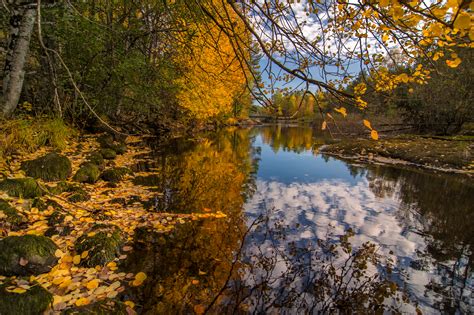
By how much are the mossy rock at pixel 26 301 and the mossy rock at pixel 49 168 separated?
12.5ft

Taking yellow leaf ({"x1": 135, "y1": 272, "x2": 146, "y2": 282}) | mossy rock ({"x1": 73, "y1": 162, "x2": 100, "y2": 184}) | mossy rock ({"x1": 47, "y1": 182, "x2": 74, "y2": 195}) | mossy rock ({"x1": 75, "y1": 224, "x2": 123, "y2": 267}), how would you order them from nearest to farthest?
yellow leaf ({"x1": 135, "y1": 272, "x2": 146, "y2": 282})
mossy rock ({"x1": 75, "y1": 224, "x2": 123, "y2": 267})
mossy rock ({"x1": 47, "y1": 182, "x2": 74, "y2": 195})
mossy rock ({"x1": 73, "y1": 162, "x2": 100, "y2": 184})

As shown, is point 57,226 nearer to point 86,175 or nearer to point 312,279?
point 86,175

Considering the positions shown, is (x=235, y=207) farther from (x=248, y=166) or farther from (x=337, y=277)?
(x=248, y=166)

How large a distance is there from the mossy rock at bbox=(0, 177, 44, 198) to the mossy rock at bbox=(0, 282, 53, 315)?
2.49 meters

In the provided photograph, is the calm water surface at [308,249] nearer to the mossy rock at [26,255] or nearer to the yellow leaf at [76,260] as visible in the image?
the yellow leaf at [76,260]

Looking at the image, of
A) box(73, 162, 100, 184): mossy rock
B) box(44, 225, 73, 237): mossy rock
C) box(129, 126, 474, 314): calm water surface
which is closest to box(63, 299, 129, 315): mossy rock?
box(129, 126, 474, 314): calm water surface

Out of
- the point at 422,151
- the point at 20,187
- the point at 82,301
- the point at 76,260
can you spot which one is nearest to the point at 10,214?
the point at 20,187

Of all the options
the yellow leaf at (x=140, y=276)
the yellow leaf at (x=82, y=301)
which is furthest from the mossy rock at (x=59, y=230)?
the yellow leaf at (x=82, y=301)

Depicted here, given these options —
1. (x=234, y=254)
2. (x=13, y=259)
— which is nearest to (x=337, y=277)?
(x=234, y=254)

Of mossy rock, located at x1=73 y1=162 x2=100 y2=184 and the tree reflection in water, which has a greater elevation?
mossy rock, located at x1=73 y1=162 x2=100 y2=184

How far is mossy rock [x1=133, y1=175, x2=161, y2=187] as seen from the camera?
754cm

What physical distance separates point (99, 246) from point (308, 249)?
332cm

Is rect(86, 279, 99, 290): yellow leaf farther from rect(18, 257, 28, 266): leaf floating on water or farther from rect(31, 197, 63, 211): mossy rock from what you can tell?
rect(31, 197, 63, 211): mossy rock

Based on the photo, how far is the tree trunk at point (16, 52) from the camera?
5781 millimetres
